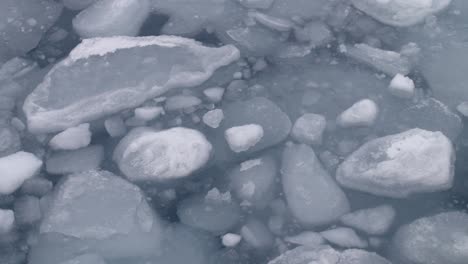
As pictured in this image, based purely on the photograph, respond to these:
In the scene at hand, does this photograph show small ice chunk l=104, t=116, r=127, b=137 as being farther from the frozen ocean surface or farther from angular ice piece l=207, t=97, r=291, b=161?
angular ice piece l=207, t=97, r=291, b=161

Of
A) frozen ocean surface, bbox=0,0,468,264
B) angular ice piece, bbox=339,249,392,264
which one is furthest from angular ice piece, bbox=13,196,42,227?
angular ice piece, bbox=339,249,392,264

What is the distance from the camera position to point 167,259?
1093mm

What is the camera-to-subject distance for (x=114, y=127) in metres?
1.24

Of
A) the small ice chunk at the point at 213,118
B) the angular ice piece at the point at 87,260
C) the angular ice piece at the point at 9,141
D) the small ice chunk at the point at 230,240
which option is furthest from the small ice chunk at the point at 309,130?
the angular ice piece at the point at 9,141

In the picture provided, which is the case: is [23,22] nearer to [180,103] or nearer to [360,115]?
[180,103]

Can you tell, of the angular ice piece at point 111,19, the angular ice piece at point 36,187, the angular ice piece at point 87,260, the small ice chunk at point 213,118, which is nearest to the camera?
the angular ice piece at point 87,260

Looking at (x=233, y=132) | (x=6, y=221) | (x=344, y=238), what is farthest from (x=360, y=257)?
(x=6, y=221)

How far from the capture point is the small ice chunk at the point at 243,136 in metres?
1.21

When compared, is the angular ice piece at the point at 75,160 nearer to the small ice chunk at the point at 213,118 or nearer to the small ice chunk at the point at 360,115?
the small ice chunk at the point at 213,118

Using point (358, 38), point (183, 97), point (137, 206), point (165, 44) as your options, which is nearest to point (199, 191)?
point (137, 206)

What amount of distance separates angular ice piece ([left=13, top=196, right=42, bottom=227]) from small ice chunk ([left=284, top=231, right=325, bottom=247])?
1.69 ft

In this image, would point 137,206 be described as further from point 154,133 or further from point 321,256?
point 321,256

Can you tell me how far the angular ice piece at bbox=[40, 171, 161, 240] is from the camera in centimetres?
109

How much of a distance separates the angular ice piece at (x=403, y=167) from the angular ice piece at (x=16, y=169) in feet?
2.16
